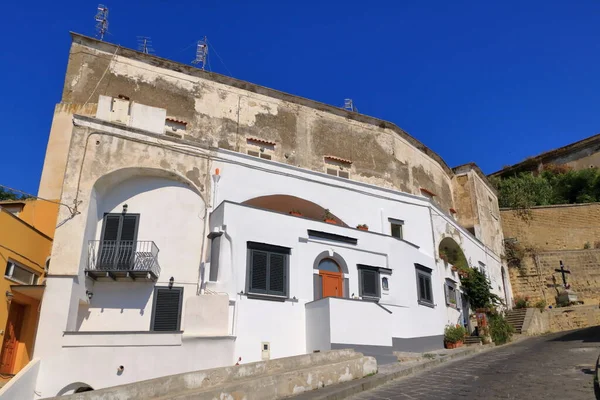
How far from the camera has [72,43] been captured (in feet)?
63.2

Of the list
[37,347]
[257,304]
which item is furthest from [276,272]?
[37,347]

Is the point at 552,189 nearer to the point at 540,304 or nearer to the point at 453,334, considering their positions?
the point at 540,304

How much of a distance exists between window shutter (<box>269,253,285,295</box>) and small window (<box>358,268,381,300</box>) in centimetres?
298

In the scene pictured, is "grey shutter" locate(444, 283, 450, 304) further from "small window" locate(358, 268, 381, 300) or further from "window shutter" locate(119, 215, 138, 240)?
"window shutter" locate(119, 215, 138, 240)

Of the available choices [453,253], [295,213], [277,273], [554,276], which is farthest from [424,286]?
[554,276]

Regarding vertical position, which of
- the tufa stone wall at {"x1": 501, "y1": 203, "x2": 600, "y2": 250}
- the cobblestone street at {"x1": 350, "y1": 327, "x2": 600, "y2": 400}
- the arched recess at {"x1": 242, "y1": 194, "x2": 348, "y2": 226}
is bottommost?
the cobblestone street at {"x1": 350, "y1": 327, "x2": 600, "y2": 400}

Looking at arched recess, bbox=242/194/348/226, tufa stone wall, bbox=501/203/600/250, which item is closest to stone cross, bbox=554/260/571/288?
tufa stone wall, bbox=501/203/600/250

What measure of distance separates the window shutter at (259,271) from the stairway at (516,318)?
1362 cm

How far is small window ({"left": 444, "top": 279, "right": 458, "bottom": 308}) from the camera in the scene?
21172 millimetres

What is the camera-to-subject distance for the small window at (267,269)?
15680mm

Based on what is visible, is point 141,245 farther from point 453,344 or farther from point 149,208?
point 453,344

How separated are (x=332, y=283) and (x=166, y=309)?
17.6ft

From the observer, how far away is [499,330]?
68.3 feet

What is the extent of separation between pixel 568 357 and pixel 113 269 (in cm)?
1284
